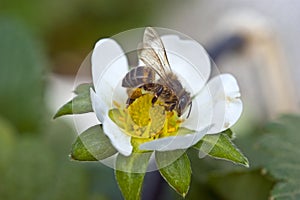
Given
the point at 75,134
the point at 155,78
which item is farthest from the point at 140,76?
the point at 75,134

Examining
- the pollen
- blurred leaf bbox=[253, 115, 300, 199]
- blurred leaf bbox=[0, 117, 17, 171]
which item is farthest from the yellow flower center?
blurred leaf bbox=[0, 117, 17, 171]

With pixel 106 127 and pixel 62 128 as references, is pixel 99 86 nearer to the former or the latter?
pixel 106 127

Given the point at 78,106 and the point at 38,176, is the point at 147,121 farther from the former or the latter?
the point at 38,176

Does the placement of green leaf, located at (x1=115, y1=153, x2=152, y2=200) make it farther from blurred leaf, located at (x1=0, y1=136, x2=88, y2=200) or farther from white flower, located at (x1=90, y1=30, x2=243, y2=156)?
blurred leaf, located at (x1=0, y1=136, x2=88, y2=200)

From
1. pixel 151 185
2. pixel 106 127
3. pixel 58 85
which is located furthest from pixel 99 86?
Result: pixel 58 85

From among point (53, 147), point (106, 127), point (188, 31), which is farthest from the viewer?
point (188, 31)

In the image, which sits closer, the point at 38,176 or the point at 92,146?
the point at 92,146

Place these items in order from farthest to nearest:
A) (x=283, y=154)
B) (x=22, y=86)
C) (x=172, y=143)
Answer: (x=22, y=86) → (x=283, y=154) → (x=172, y=143)
